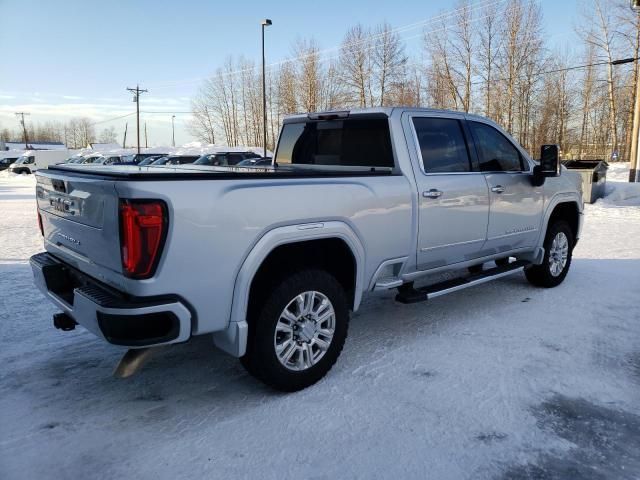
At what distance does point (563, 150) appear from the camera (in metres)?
45.3

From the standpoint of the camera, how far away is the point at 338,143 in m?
4.61

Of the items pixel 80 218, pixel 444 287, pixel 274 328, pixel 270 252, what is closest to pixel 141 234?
pixel 80 218

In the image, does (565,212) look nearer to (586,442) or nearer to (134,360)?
(586,442)

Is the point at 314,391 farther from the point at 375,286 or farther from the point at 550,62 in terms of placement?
the point at 550,62

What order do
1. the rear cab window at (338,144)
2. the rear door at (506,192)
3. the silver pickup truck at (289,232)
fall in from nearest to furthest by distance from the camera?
the silver pickup truck at (289,232)
the rear cab window at (338,144)
the rear door at (506,192)

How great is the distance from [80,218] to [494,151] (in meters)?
3.76

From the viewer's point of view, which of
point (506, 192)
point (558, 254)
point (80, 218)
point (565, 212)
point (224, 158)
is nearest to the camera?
point (80, 218)

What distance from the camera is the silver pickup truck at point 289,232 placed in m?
2.65

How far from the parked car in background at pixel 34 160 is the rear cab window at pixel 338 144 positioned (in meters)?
42.3

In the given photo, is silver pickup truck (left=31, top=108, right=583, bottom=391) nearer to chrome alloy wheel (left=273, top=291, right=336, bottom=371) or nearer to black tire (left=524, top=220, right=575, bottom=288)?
chrome alloy wheel (left=273, top=291, right=336, bottom=371)

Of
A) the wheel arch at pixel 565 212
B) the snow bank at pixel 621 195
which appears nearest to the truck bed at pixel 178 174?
the wheel arch at pixel 565 212

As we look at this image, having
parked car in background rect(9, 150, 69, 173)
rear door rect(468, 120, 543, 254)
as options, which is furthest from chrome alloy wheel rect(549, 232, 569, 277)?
parked car in background rect(9, 150, 69, 173)

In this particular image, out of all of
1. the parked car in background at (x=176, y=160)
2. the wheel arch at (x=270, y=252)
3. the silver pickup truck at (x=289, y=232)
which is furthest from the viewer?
the parked car in background at (x=176, y=160)

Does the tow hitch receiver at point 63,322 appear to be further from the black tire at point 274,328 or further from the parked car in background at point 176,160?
the parked car in background at point 176,160
